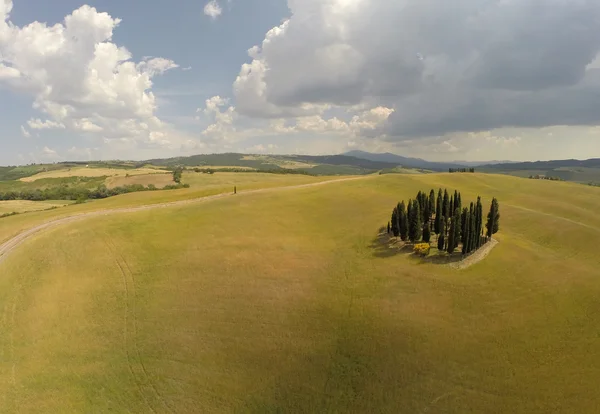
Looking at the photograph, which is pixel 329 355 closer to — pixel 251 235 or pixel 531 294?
pixel 531 294

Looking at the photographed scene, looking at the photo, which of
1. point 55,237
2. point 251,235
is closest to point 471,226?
point 251,235

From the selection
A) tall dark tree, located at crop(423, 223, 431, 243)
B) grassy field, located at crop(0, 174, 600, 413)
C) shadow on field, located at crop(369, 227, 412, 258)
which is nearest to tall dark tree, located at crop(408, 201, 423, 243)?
tall dark tree, located at crop(423, 223, 431, 243)

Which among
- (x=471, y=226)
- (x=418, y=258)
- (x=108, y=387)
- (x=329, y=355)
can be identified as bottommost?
(x=108, y=387)

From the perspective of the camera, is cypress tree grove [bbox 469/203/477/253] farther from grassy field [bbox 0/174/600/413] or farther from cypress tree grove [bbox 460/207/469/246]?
grassy field [bbox 0/174/600/413]

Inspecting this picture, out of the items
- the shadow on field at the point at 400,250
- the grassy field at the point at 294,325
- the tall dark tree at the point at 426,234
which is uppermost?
the tall dark tree at the point at 426,234

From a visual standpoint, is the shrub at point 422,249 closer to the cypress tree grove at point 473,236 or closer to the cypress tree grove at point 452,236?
the cypress tree grove at point 452,236

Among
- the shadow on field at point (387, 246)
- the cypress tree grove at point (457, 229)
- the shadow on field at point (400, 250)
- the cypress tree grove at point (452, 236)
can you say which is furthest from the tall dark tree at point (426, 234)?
the cypress tree grove at point (457, 229)

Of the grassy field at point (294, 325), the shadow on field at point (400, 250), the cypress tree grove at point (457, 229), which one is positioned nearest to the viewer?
the grassy field at point (294, 325)
